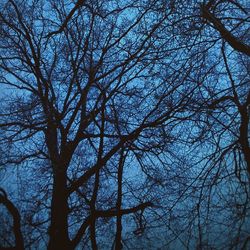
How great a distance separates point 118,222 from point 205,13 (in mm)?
4298

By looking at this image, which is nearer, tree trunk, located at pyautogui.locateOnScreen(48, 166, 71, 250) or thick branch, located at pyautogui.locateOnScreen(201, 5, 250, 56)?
thick branch, located at pyautogui.locateOnScreen(201, 5, 250, 56)

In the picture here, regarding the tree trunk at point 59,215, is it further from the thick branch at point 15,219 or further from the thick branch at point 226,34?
the thick branch at point 226,34

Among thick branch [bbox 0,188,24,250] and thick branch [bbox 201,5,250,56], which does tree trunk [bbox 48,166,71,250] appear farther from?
thick branch [bbox 201,5,250,56]

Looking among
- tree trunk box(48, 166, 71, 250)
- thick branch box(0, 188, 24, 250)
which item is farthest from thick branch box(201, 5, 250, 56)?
thick branch box(0, 188, 24, 250)

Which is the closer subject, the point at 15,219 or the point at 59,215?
the point at 15,219

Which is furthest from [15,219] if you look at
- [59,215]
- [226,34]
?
[226,34]

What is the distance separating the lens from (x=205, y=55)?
236 inches

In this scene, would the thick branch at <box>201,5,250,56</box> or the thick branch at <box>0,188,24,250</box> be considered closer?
the thick branch at <box>201,5,250,56</box>

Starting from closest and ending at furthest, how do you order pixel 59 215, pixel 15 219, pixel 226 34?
pixel 226 34, pixel 15 219, pixel 59 215

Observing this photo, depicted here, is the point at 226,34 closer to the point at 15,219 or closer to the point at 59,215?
the point at 59,215

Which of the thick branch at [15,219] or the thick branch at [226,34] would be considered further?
the thick branch at [15,219]

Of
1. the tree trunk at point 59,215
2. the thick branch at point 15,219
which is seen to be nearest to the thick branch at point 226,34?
the tree trunk at point 59,215

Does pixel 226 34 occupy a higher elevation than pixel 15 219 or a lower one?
higher

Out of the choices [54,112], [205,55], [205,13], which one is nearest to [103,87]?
[54,112]
